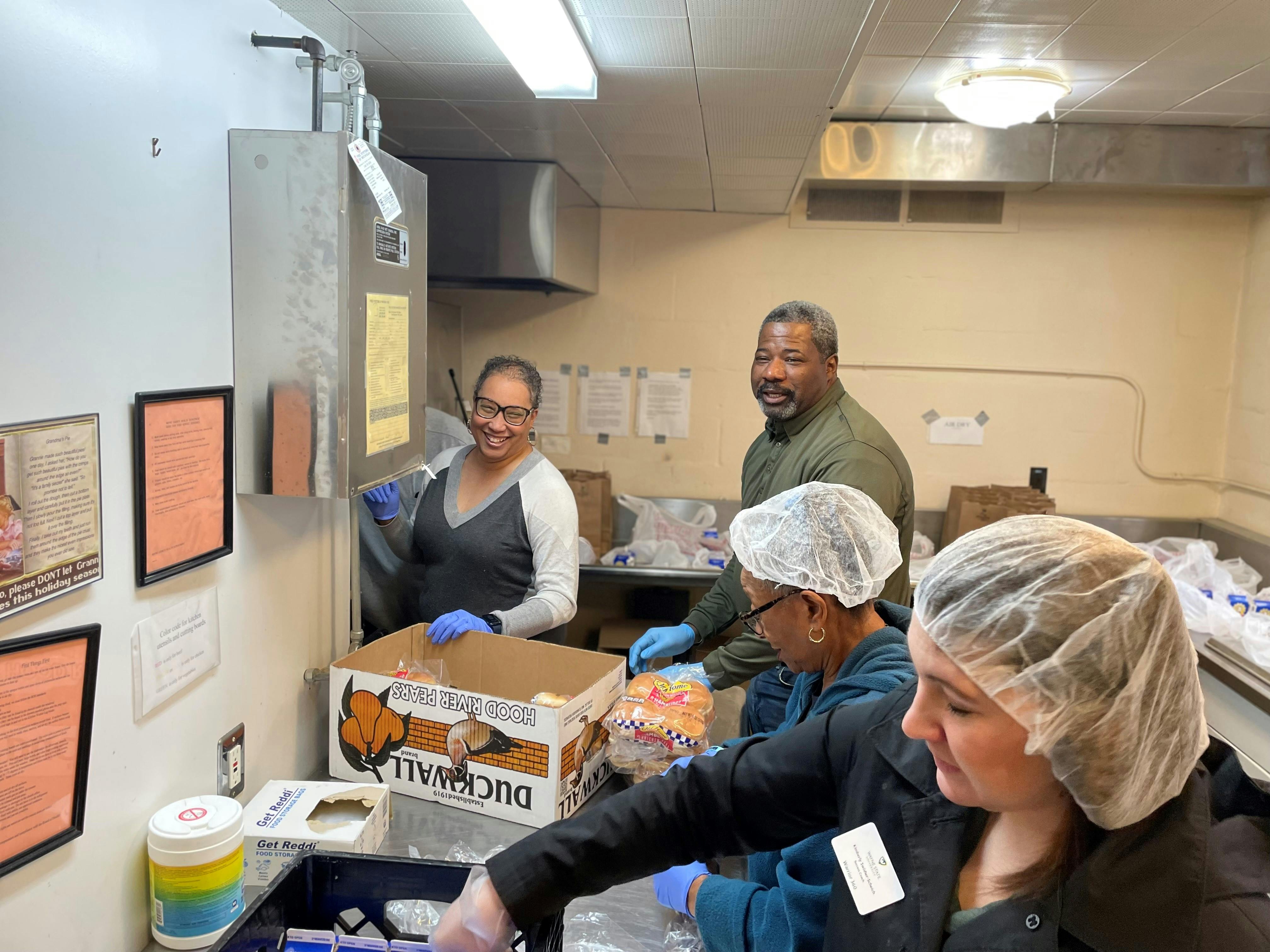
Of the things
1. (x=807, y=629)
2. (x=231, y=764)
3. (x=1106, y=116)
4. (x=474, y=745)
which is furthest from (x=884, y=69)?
(x=231, y=764)

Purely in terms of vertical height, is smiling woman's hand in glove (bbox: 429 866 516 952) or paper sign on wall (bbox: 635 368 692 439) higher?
paper sign on wall (bbox: 635 368 692 439)

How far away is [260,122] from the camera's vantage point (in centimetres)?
139

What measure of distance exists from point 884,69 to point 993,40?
368mm

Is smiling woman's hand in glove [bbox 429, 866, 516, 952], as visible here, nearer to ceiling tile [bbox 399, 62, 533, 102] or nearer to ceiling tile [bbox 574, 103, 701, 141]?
ceiling tile [bbox 399, 62, 533, 102]

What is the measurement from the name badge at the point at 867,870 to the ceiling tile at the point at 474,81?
1650 millimetres

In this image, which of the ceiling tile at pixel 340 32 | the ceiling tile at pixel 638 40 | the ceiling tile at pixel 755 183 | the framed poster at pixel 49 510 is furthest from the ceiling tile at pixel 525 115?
the framed poster at pixel 49 510

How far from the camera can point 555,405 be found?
4074 millimetres

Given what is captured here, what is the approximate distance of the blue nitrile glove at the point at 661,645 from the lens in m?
2.16

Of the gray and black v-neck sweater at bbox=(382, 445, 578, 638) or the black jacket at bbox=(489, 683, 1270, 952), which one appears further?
the gray and black v-neck sweater at bbox=(382, 445, 578, 638)

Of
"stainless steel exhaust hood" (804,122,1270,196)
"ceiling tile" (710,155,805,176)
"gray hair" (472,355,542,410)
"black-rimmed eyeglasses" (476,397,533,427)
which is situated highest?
"stainless steel exhaust hood" (804,122,1270,196)

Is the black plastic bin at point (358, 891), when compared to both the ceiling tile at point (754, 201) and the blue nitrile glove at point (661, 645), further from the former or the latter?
the ceiling tile at point (754, 201)

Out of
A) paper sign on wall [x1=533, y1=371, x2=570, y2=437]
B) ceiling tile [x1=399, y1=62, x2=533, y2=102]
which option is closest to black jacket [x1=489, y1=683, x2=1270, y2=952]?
ceiling tile [x1=399, y1=62, x2=533, y2=102]

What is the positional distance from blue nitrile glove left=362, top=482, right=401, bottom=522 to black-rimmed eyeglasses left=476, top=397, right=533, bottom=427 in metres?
0.28

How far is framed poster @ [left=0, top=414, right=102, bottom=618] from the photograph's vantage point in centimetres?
92
